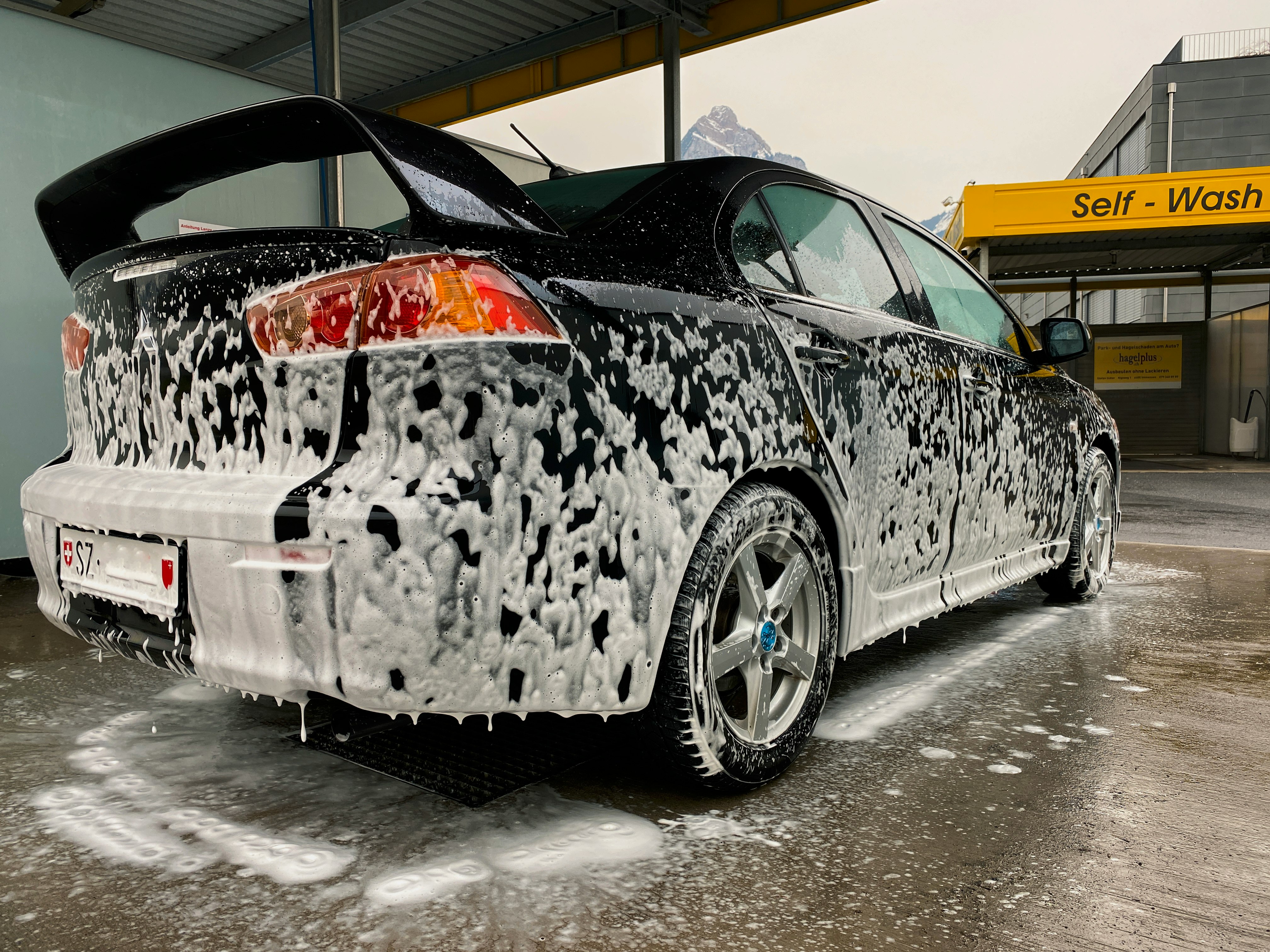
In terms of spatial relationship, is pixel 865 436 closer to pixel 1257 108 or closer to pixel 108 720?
pixel 108 720

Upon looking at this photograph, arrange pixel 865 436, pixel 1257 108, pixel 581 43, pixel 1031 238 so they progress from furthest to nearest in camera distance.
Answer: pixel 1257 108
pixel 1031 238
pixel 581 43
pixel 865 436

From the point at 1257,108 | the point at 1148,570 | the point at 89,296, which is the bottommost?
the point at 1148,570

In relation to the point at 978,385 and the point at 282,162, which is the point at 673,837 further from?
the point at 978,385

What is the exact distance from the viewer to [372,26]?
11.8 meters

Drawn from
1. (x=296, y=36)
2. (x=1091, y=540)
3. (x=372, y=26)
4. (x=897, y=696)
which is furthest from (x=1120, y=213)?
(x=897, y=696)

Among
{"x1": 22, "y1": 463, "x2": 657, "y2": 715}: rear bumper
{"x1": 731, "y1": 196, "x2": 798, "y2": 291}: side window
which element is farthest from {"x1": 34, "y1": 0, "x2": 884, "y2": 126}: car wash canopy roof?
{"x1": 22, "y1": 463, "x2": 657, "y2": 715}: rear bumper

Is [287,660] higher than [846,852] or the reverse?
higher

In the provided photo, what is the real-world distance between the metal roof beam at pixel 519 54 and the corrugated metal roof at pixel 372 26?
8cm

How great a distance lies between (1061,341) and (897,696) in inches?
73.3

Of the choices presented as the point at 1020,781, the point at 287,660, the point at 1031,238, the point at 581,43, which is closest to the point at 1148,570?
the point at 1020,781

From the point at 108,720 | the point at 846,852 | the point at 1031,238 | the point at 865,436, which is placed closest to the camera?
the point at 846,852

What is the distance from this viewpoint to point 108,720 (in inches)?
113

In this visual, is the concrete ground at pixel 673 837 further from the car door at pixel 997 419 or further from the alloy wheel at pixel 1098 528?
the alloy wheel at pixel 1098 528

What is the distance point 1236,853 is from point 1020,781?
484mm
